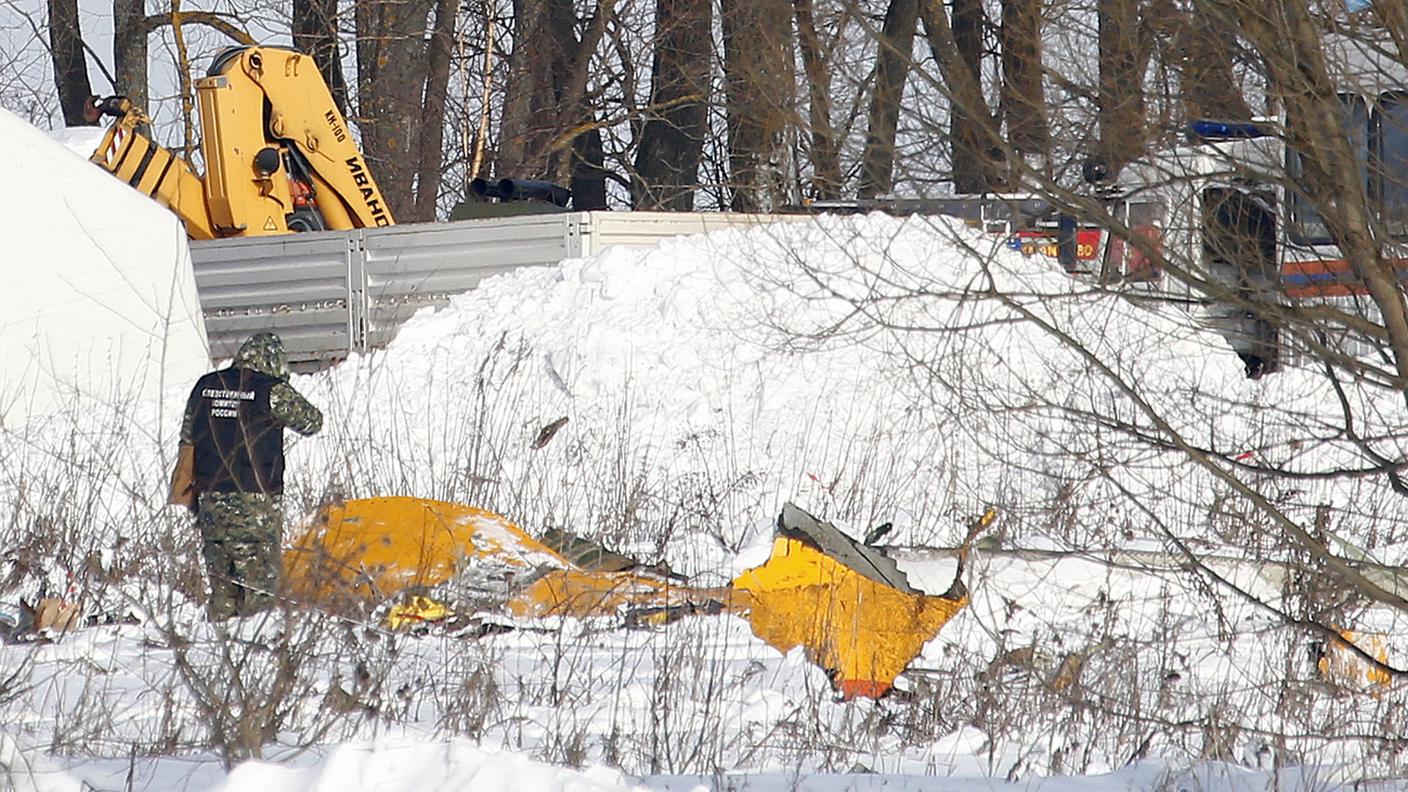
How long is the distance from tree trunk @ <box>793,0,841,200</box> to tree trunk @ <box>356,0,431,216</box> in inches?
779

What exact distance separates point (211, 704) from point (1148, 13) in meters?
3.16

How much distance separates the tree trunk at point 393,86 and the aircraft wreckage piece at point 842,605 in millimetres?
17990

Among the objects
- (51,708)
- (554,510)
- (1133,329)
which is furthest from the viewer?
(554,510)

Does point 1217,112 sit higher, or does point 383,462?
point 1217,112

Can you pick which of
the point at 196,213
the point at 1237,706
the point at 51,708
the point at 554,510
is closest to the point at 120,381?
the point at 196,213

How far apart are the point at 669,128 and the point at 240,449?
18013 millimetres

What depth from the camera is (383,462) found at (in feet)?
37.4

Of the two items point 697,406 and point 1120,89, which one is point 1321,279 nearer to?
point 1120,89

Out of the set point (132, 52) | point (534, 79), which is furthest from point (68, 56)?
point (534, 79)

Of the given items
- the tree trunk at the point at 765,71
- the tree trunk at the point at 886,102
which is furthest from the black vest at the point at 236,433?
the tree trunk at the point at 886,102

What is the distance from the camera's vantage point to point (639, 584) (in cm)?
791

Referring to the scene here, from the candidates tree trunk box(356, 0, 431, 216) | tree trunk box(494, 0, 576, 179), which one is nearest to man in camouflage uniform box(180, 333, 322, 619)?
tree trunk box(356, 0, 431, 216)

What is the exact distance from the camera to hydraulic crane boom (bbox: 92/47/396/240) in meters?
16.4

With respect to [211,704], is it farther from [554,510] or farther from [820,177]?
[554,510]
